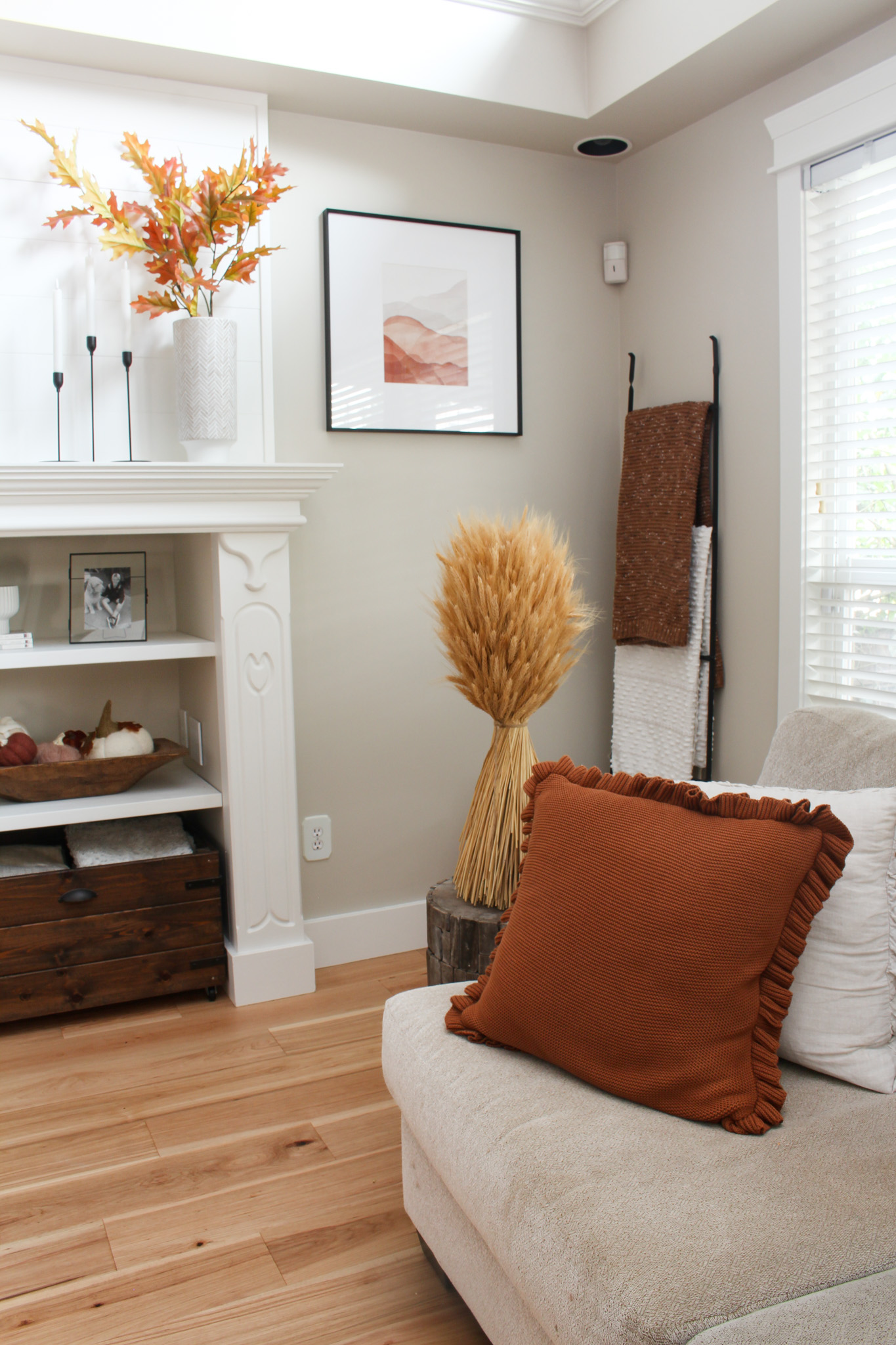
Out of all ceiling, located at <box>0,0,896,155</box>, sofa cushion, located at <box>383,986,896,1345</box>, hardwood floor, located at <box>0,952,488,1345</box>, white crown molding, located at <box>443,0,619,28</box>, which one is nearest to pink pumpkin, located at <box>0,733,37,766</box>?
hardwood floor, located at <box>0,952,488,1345</box>

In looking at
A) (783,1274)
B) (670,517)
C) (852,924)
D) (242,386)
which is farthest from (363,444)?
(783,1274)

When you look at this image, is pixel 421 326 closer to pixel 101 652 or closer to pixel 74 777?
pixel 101 652

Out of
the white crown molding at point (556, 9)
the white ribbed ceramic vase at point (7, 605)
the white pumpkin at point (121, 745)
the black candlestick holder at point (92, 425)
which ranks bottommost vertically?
the white pumpkin at point (121, 745)

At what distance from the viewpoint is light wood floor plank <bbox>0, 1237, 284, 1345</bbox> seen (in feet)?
5.10

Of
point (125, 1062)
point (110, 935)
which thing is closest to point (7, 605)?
point (110, 935)

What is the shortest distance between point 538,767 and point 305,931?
4.85 ft

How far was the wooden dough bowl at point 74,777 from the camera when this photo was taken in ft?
8.25

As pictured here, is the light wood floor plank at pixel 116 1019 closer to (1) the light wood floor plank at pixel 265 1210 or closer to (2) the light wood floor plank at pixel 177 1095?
(2) the light wood floor plank at pixel 177 1095

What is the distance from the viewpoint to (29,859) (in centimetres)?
261

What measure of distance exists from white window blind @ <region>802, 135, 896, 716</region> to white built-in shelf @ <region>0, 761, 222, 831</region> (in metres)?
1.55

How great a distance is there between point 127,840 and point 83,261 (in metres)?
1.43

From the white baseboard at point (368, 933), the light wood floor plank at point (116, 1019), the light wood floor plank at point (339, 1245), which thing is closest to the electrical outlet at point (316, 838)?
the white baseboard at point (368, 933)

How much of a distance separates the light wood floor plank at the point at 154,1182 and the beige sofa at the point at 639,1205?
48 cm

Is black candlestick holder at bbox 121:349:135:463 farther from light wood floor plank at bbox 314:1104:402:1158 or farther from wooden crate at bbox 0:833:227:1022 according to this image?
light wood floor plank at bbox 314:1104:402:1158
